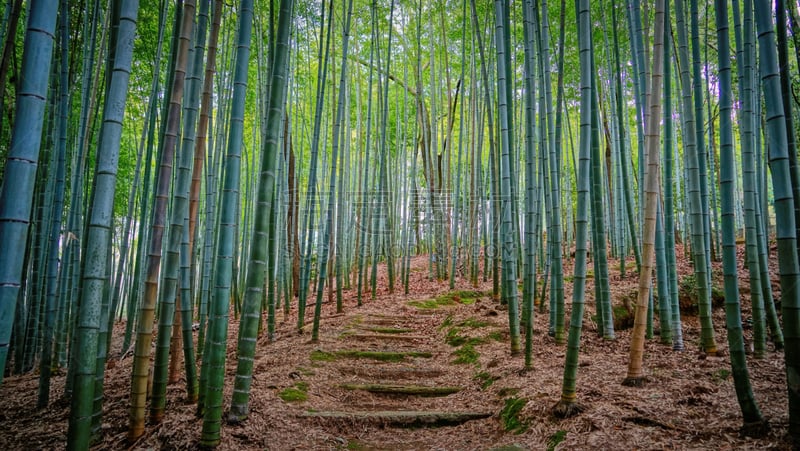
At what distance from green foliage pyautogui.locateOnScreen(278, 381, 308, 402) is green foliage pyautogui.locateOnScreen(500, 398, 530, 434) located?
1.27 meters

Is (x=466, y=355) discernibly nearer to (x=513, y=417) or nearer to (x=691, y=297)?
(x=513, y=417)

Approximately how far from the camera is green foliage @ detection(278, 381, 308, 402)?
2785 millimetres

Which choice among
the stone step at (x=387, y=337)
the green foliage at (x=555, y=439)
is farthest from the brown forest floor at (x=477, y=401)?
the stone step at (x=387, y=337)

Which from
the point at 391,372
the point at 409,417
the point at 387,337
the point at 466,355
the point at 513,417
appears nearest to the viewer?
the point at 513,417

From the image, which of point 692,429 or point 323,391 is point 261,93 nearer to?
point 323,391

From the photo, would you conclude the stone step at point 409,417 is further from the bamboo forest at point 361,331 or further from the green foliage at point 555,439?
the green foliage at point 555,439

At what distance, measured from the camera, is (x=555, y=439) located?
2.01 metres

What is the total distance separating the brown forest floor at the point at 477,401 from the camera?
1.93 metres

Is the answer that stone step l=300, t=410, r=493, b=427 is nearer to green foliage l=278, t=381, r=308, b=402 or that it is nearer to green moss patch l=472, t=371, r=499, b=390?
green foliage l=278, t=381, r=308, b=402

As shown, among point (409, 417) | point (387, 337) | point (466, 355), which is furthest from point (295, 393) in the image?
point (387, 337)

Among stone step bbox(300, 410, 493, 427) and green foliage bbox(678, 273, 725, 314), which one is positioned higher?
green foliage bbox(678, 273, 725, 314)

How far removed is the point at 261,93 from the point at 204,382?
298cm

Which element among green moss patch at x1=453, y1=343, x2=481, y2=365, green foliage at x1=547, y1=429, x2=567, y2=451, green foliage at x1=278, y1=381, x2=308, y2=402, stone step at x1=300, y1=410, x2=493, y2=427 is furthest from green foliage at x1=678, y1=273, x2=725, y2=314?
green foliage at x1=278, y1=381, x2=308, y2=402

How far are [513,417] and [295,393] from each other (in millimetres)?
1393
